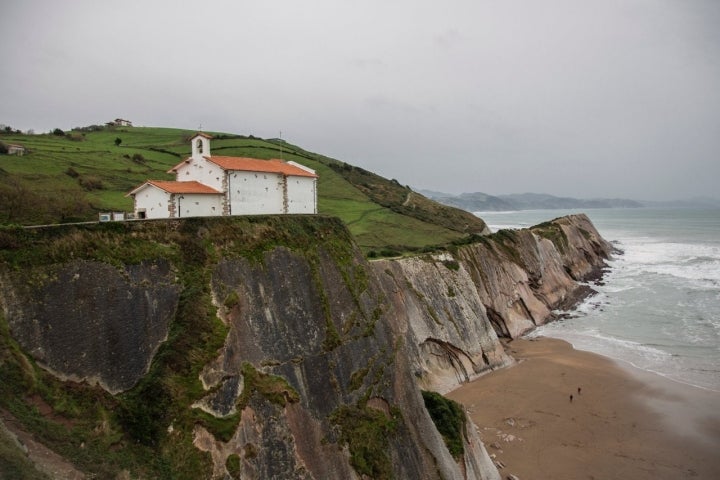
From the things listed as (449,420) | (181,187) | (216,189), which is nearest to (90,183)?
(181,187)

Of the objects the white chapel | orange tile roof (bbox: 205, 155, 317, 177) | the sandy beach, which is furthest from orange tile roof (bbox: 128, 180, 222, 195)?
the sandy beach

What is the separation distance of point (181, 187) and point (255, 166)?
4934mm

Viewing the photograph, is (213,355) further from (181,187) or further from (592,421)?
(592,421)

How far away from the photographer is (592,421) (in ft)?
100

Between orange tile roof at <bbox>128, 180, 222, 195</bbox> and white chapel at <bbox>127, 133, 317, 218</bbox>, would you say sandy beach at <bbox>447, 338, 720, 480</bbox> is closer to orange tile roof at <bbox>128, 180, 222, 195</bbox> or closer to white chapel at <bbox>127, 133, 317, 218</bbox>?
white chapel at <bbox>127, 133, 317, 218</bbox>

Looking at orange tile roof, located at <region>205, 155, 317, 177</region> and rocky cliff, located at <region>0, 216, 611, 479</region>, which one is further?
orange tile roof, located at <region>205, 155, 317, 177</region>

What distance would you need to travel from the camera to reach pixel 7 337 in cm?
1388

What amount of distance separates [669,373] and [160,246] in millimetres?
39659

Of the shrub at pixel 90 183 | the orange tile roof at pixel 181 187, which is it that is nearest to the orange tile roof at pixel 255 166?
the orange tile roof at pixel 181 187

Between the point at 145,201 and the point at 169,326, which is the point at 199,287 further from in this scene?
the point at 145,201

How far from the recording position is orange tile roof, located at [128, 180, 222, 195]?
25703 millimetres

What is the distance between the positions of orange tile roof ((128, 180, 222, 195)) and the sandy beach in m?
22.8

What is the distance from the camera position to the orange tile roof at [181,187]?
25.7 meters

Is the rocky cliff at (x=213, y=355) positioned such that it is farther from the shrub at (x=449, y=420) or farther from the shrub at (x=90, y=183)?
the shrub at (x=90, y=183)
